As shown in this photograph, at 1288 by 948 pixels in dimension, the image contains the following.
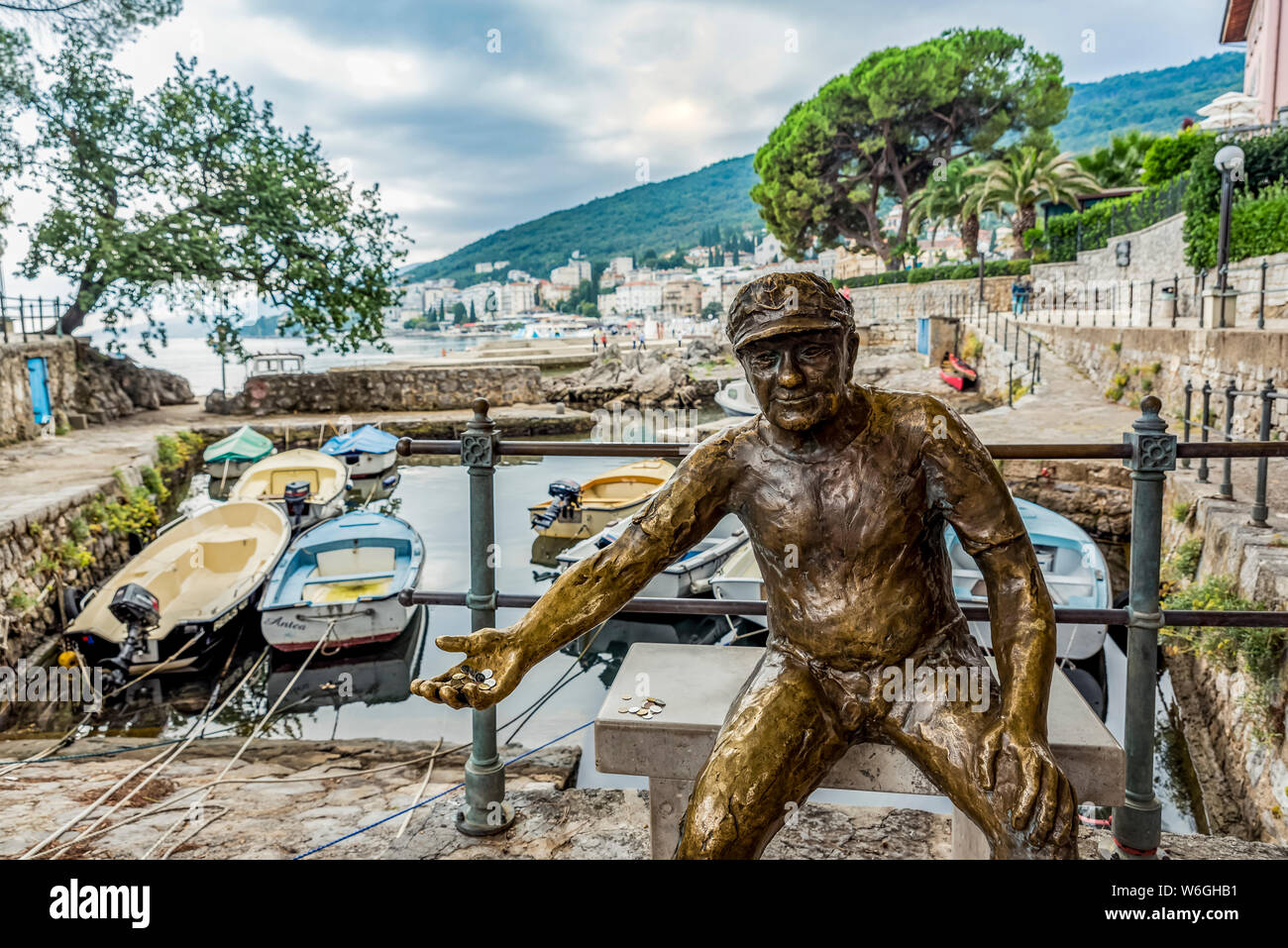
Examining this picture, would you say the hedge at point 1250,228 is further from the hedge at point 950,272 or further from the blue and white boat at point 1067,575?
the hedge at point 950,272

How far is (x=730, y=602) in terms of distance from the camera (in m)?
2.58

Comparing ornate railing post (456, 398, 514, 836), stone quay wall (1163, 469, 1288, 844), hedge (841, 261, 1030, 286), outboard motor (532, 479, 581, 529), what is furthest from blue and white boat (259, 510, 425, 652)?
hedge (841, 261, 1030, 286)

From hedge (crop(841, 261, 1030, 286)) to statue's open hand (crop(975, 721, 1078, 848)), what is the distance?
3407 cm

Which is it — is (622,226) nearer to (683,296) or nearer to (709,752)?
(683,296)

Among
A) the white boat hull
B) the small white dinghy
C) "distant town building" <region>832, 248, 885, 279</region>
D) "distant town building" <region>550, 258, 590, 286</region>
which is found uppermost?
"distant town building" <region>550, 258, 590, 286</region>

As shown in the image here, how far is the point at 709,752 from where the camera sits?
70.2 inches

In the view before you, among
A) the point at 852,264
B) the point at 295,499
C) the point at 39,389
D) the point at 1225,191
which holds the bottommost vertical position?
the point at 295,499

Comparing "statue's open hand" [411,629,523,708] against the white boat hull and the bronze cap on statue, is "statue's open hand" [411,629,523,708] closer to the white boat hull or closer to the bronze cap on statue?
the bronze cap on statue

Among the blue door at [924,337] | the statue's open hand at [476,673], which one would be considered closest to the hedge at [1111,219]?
the blue door at [924,337]

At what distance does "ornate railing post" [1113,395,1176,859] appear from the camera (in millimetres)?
2207

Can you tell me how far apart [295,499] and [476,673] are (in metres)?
12.9

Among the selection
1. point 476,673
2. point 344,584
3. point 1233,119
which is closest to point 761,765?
point 476,673

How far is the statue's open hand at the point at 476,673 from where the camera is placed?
1.63m

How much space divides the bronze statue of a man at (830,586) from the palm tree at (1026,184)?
33.5 metres
